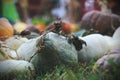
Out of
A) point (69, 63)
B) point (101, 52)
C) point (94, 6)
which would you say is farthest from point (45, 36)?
point (94, 6)

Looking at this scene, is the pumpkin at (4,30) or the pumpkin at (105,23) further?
the pumpkin at (105,23)

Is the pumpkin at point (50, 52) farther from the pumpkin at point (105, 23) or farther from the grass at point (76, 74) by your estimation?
the pumpkin at point (105, 23)

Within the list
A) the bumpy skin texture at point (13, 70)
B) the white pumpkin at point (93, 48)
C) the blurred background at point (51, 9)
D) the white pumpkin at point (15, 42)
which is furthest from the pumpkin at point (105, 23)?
the bumpy skin texture at point (13, 70)

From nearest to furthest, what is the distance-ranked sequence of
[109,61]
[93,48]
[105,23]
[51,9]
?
[109,61], [93,48], [105,23], [51,9]

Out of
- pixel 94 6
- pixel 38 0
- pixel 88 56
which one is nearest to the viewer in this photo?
pixel 88 56

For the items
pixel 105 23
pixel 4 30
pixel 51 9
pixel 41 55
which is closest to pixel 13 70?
pixel 41 55

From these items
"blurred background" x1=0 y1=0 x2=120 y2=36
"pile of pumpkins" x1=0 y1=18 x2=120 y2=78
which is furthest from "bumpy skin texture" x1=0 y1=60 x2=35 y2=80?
"blurred background" x1=0 y1=0 x2=120 y2=36

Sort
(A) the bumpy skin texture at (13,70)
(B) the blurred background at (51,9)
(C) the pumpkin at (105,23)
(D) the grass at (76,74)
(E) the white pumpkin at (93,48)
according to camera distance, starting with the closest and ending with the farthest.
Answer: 1. (D) the grass at (76,74)
2. (A) the bumpy skin texture at (13,70)
3. (E) the white pumpkin at (93,48)
4. (C) the pumpkin at (105,23)
5. (B) the blurred background at (51,9)

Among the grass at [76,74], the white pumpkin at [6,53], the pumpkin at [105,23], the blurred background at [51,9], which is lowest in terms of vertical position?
the grass at [76,74]

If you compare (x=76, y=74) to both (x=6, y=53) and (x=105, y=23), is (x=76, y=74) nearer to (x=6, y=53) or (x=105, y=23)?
(x=6, y=53)

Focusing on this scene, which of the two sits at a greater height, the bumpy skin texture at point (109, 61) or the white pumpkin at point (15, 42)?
the white pumpkin at point (15, 42)

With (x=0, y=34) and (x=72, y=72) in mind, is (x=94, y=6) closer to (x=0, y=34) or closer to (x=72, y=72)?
(x=0, y=34)
